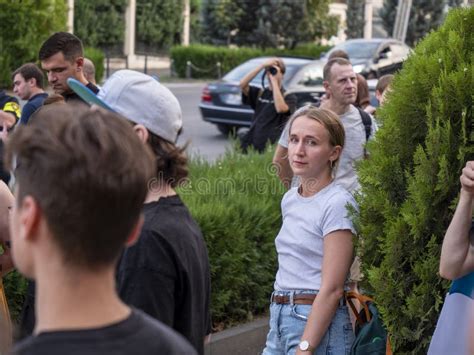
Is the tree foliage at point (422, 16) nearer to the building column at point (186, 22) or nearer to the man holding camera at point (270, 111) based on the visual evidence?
the building column at point (186, 22)

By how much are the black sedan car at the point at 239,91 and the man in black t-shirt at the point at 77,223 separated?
15.6 m

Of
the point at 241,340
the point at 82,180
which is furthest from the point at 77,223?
the point at 241,340

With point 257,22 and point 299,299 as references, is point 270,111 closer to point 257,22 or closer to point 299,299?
point 299,299

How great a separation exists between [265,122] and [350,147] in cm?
367

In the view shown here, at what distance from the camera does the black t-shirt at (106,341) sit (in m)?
1.78

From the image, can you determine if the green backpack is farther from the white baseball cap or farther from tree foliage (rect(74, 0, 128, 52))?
tree foliage (rect(74, 0, 128, 52))

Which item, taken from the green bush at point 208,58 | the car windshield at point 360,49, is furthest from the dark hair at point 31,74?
the green bush at point 208,58

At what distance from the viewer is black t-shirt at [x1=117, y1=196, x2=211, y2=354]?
2600 millimetres

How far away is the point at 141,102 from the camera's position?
283 centimetres

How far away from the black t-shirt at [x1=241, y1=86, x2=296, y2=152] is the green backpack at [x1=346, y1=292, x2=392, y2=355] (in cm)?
512

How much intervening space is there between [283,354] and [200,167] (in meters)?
3.99

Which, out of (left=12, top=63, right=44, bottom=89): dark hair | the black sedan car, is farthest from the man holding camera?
the black sedan car

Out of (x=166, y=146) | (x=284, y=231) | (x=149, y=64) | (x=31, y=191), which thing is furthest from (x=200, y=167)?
(x=149, y=64)

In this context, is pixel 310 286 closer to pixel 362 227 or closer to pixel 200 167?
pixel 362 227
